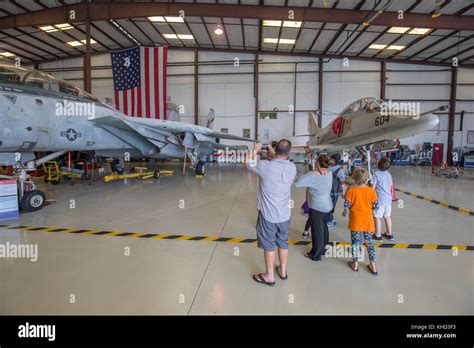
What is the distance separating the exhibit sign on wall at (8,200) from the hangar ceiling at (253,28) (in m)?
10.8

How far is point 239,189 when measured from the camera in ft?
32.4

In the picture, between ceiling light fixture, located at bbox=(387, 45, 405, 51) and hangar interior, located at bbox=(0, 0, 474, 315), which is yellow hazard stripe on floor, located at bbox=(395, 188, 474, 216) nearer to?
hangar interior, located at bbox=(0, 0, 474, 315)

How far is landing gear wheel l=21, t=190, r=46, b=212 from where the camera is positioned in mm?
6168

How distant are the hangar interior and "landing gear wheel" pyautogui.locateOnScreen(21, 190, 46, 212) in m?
0.20

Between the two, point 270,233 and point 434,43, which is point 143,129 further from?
point 434,43

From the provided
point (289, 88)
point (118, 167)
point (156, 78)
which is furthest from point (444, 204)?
point (289, 88)

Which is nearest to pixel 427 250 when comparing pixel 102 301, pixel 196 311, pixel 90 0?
pixel 196 311

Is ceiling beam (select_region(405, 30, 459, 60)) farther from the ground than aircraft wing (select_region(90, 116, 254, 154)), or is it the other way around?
ceiling beam (select_region(405, 30, 459, 60))

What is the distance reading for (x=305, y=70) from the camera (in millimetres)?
23047

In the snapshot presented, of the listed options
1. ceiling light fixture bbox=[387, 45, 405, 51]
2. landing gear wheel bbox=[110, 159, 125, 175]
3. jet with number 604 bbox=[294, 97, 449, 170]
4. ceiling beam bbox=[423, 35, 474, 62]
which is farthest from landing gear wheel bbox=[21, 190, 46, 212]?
ceiling beam bbox=[423, 35, 474, 62]

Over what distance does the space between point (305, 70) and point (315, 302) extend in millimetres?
23039

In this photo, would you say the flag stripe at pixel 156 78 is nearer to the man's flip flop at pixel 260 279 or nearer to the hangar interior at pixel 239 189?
the hangar interior at pixel 239 189

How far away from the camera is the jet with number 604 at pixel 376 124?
7.39 meters
